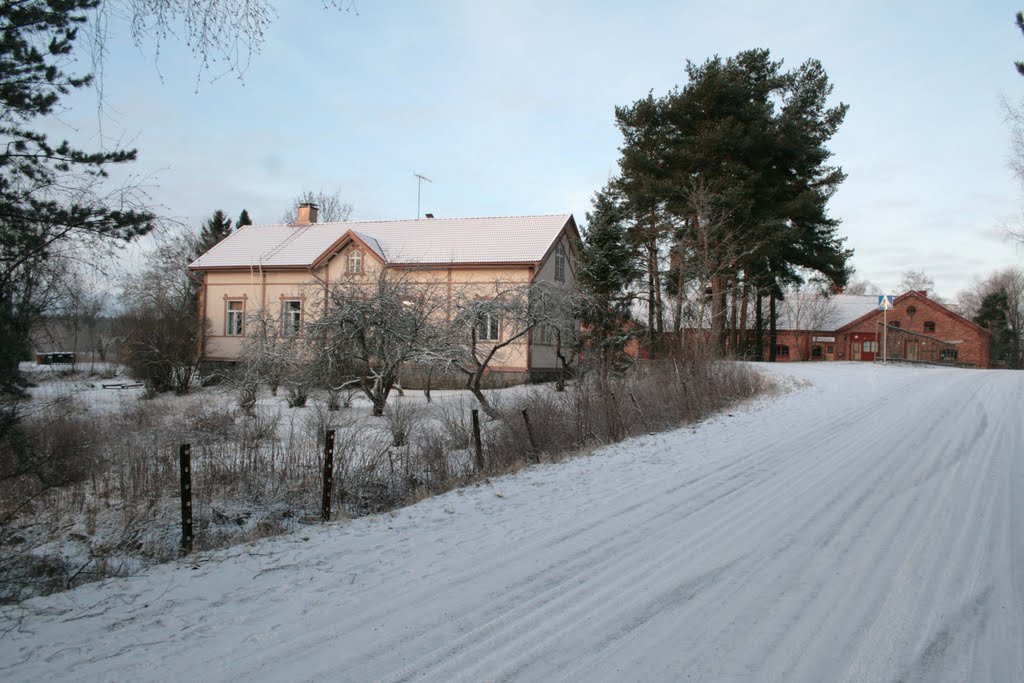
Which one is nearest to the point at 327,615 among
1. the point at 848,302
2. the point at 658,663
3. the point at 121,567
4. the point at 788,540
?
the point at 658,663

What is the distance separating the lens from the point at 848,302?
64188 millimetres

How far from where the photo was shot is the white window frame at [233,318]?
3253 centimetres

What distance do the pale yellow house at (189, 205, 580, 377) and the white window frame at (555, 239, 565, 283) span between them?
5 cm

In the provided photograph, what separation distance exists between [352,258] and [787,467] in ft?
77.5

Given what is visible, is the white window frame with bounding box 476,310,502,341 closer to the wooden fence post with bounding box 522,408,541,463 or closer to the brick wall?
the wooden fence post with bounding box 522,408,541,463

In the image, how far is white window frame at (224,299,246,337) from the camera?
32.5 m

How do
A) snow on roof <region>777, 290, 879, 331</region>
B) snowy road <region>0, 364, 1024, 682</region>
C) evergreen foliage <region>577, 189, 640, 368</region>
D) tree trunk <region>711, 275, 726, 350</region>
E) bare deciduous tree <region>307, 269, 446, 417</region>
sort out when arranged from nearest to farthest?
snowy road <region>0, 364, 1024, 682</region> < bare deciduous tree <region>307, 269, 446, 417</region> < tree trunk <region>711, 275, 726, 350</region> < evergreen foliage <region>577, 189, 640, 368</region> < snow on roof <region>777, 290, 879, 331</region>

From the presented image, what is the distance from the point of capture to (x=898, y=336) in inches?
2143

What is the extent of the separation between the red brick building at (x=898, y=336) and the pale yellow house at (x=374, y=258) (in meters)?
33.7

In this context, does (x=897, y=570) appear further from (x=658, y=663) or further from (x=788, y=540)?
(x=658, y=663)

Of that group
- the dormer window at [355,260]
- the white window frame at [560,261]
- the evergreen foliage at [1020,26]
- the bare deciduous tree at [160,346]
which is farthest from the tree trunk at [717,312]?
the bare deciduous tree at [160,346]

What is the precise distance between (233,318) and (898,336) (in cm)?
4951

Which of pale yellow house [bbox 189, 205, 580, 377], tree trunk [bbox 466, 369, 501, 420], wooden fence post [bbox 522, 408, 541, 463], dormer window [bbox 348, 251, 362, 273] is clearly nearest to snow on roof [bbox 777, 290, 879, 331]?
pale yellow house [bbox 189, 205, 580, 377]

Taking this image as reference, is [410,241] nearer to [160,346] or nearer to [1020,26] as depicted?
[160,346]
